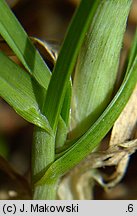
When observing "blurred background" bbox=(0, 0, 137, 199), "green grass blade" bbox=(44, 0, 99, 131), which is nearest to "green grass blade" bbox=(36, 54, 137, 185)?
"green grass blade" bbox=(44, 0, 99, 131)

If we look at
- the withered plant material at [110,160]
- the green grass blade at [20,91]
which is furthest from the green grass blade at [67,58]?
the withered plant material at [110,160]

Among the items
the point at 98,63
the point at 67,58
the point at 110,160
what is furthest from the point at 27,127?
the point at 67,58

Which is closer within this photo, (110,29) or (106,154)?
(110,29)

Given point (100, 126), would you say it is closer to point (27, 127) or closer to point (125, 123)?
point (125, 123)

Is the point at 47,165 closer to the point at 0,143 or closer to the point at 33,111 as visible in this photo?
the point at 33,111

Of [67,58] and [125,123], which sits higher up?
[67,58]

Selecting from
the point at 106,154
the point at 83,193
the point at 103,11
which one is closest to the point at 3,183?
the point at 83,193

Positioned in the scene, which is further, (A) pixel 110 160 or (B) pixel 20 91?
(A) pixel 110 160
